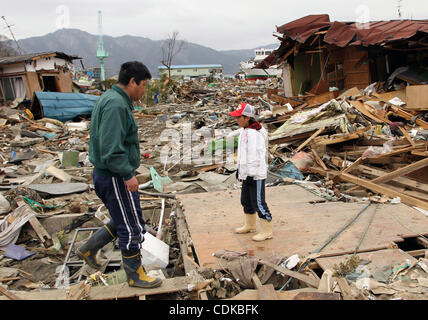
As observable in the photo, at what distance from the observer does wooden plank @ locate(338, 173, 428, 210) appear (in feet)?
15.2

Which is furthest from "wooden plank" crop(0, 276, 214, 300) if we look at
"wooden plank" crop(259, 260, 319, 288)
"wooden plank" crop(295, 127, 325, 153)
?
"wooden plank" crop(295, 127, 325, 153)

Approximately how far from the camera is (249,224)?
382 cm

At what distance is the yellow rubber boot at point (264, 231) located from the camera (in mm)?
3609

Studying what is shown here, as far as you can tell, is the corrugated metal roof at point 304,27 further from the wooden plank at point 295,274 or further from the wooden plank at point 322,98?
the wooden plank at point 295,274

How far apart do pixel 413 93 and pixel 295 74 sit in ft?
24.0

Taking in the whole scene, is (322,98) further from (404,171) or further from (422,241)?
(422,241)

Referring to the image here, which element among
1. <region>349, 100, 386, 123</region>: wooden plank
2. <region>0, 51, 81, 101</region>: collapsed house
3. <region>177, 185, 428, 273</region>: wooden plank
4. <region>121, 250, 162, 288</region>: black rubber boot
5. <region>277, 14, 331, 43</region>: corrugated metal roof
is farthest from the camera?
<region>0, 51, 81, 101</region>: collapsed house

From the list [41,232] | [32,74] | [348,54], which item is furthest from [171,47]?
[41,232]

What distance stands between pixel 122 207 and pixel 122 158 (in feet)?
1.39

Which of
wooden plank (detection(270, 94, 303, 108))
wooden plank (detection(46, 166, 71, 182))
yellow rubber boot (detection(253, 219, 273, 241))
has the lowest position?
yellow rubber boot (detection(253, 219, 273, 241))

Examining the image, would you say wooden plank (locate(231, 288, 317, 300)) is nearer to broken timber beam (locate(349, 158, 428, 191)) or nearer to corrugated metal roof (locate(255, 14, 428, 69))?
broken timber beam (locate(349, 158, 428, 191))

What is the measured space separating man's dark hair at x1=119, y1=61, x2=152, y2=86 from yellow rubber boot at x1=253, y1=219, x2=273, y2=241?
1967 millimetres
